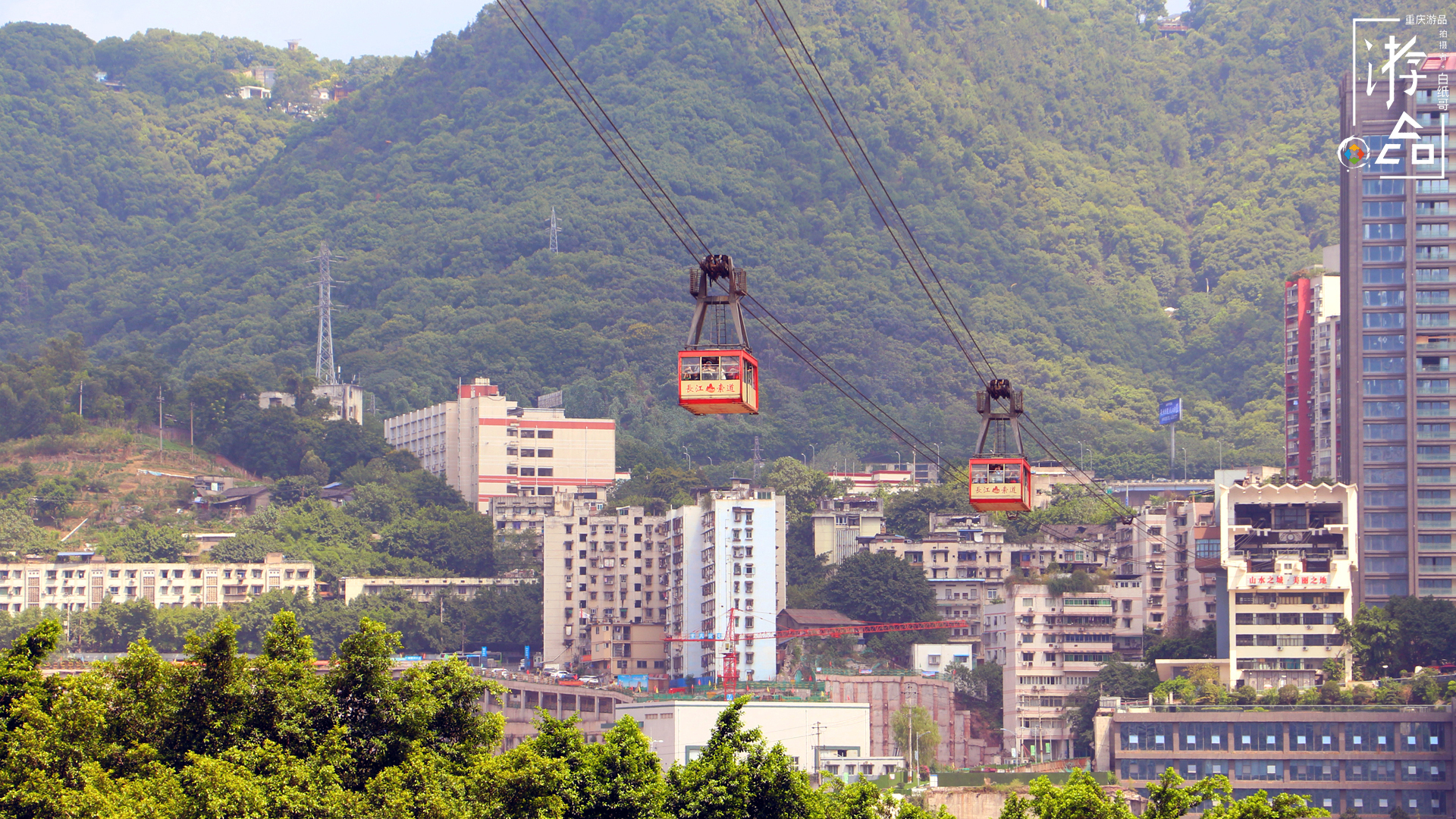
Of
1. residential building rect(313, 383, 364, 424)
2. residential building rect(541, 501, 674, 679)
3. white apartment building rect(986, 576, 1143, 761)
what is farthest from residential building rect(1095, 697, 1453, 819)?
residential building rect(313, 383, 364, 424)

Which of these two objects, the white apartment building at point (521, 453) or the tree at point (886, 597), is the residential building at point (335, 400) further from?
the tree at point (886, 597)

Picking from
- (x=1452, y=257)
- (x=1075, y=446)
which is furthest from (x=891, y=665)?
(x=1075, y=446)

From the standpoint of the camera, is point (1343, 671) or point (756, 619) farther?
point (756, 619)

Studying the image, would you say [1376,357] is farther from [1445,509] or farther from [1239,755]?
[1239,755]

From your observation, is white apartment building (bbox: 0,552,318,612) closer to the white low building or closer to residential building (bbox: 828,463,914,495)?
the white low building

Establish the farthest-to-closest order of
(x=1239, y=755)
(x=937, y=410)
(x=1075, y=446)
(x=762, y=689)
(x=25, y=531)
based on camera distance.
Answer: (x=937, y=410), (x=1075, y=446), (x=25, y=531), (x=762, y=689), (x=1239, y=755)

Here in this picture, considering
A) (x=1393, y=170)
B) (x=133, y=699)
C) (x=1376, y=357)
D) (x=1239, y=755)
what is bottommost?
(x=1239, y=755)

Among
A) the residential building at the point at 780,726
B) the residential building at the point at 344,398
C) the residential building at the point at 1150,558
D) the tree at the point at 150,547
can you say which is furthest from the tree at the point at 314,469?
the residential building at the point at 1150,558
